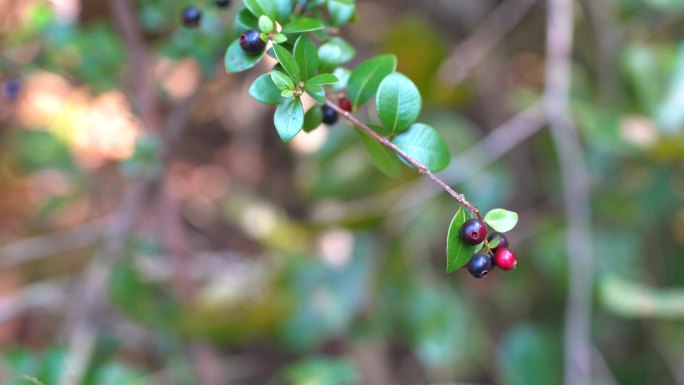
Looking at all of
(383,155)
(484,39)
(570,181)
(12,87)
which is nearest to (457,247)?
(383,155)

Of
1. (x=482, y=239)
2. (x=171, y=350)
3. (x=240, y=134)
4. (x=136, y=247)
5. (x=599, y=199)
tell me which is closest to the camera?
(x=482, y=239)

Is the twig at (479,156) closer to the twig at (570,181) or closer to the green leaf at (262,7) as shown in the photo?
the twig at (570,181)

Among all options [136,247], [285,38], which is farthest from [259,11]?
[136,247]

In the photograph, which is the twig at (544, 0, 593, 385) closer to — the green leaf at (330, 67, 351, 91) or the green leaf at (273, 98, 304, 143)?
the green leaf at (330, 67, 351, 91)

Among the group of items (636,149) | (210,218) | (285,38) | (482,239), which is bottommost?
(210,218)

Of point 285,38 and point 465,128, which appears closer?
point 285,38

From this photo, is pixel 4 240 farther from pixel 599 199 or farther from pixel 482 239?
pixel 482 239
